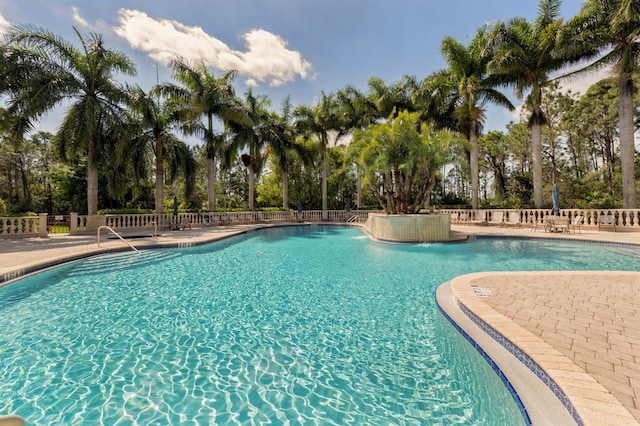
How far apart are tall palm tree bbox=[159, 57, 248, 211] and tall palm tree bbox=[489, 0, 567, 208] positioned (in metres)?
18.3

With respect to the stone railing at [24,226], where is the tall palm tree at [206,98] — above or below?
above

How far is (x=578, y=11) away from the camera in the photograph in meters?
17.4

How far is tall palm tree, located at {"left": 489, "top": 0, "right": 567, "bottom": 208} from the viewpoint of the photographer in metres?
18.5

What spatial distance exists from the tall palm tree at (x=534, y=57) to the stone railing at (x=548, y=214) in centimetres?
198

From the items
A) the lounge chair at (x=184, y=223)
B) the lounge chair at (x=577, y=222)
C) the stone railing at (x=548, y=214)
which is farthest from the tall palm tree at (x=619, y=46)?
the lounge chair at (x=184, y=223)

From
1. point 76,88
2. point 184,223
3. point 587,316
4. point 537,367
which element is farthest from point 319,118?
point 537,367

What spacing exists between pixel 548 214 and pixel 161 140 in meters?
25.2

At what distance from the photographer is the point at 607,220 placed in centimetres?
1493

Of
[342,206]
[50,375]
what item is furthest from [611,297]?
[342,206]

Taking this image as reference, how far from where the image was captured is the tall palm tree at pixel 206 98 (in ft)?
65.4

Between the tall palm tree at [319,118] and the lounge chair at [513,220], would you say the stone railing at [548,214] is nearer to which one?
the lounge chair at [513,220]

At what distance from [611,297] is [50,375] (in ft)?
26.5

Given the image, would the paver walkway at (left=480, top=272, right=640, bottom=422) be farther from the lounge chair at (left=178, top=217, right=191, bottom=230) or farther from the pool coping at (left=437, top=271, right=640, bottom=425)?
the lounge chair at (left=178, top=217, right=191, bottom=230)

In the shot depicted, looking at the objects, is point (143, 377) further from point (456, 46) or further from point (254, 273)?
point (456, 46)
